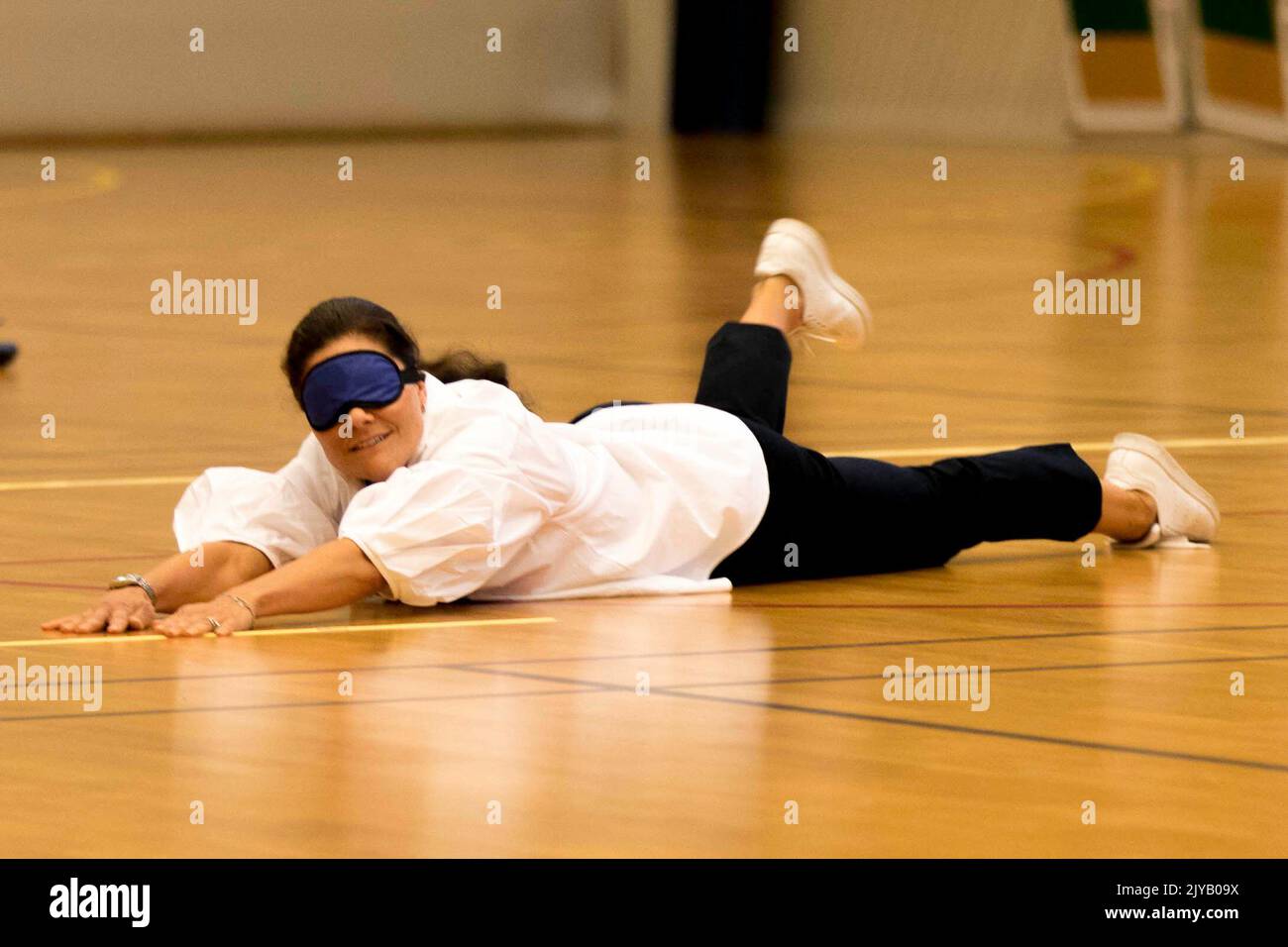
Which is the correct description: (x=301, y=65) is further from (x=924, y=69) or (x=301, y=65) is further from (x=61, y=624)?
(x=61, y=624)

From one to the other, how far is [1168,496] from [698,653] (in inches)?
58.1

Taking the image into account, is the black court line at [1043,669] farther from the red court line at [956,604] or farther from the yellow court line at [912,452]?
the yellow court line at [912,452]

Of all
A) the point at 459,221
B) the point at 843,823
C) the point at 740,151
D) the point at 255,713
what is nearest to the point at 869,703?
the point at 843,823

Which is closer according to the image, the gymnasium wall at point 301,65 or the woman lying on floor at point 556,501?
the woman lying on floor at point 556,501

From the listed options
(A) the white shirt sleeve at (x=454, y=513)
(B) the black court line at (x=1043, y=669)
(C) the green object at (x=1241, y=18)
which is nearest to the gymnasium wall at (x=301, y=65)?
(C) the green object at (x=1241, y=18)

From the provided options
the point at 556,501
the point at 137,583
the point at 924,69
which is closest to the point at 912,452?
the point at 556,501

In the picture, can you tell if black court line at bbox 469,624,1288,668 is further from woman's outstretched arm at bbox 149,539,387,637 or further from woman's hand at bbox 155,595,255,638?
woman's hand at bbox 155,595,255,638

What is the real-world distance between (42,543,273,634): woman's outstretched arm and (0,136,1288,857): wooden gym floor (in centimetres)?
7

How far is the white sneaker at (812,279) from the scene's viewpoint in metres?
5.72

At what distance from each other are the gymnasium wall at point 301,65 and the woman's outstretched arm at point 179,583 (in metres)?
15.7

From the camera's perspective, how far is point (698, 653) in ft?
13.9

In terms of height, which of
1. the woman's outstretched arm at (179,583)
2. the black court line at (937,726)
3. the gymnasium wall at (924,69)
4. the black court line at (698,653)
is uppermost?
the gymnasium wall at (924,69)

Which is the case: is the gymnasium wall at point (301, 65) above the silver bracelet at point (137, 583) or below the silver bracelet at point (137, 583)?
above

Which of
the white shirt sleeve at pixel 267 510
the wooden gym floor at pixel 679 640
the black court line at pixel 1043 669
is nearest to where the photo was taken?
the wooden gym floor at pixel 679 640
